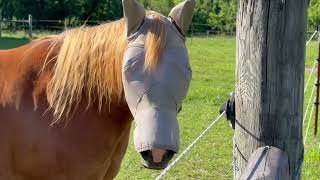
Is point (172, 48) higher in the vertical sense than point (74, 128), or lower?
higher

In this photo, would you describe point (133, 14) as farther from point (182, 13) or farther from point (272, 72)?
point (272, 72)

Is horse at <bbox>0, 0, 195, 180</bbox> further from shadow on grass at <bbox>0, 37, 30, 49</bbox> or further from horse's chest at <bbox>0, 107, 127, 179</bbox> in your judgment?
shadow on grass at <bbox>0, 37, 30, 49</bbox>

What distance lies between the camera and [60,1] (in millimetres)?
33969

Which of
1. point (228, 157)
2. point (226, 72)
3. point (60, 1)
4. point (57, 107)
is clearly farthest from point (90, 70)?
point (60, 1)

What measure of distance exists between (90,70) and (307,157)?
3375mm

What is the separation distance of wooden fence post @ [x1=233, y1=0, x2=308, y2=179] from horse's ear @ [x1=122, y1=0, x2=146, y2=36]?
0.44m

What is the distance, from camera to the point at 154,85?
6.66 feet

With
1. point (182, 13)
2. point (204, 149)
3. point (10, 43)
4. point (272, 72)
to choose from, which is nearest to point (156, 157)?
point (272, 72)

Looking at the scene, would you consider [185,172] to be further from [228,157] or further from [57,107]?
[57,107]

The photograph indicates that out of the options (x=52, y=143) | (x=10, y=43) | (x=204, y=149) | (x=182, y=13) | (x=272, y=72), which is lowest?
(x=10, y=43)

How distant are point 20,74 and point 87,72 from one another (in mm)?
330

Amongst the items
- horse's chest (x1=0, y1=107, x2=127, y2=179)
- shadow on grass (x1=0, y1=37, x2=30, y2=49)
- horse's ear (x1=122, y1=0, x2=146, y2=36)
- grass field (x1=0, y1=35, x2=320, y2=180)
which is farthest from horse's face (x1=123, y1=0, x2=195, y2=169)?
shadow on grass (x1=0, y1=37, x2=30, y2=49)

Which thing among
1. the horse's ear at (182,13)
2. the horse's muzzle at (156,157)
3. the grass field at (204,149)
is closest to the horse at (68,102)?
the horse's ear at (182,13)

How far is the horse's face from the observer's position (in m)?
1.97
